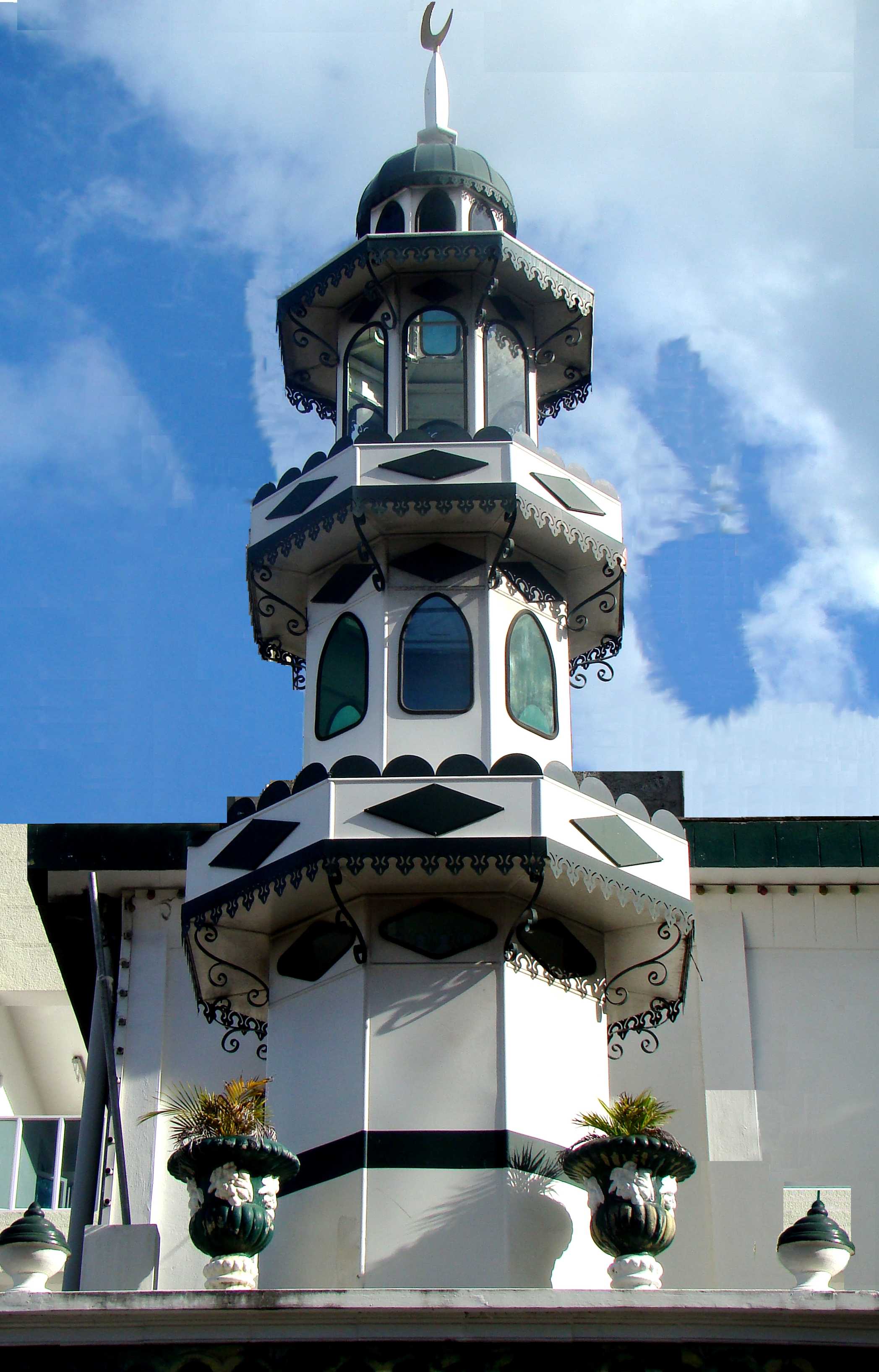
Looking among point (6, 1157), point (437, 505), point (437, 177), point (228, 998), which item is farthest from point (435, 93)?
point (6, 1157)

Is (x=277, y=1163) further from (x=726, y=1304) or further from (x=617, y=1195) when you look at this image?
(x=726, y=1304)

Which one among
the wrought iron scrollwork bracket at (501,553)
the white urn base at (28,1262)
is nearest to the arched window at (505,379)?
the wrought iron scrollwork bracket at (501,553)

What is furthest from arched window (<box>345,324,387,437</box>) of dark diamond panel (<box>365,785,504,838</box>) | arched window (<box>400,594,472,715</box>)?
dark diamond panel (<box>365,785,504,838</box>)

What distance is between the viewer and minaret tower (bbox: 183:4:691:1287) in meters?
18.4

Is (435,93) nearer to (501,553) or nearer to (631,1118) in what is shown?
(501,553)

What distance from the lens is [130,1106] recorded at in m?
22.9

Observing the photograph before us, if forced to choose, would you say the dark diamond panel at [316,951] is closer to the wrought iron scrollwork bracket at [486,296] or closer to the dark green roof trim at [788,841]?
the dark green roof trim at [788,841]

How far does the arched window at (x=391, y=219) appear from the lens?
24125 millimetres

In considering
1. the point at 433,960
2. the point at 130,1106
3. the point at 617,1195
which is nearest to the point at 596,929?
the point at 433,960

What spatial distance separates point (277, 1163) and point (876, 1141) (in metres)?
9.25

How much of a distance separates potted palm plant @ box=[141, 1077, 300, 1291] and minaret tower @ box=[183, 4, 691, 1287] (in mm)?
2089

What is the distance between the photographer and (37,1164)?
34.2m

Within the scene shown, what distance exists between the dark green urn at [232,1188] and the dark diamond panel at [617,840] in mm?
4934

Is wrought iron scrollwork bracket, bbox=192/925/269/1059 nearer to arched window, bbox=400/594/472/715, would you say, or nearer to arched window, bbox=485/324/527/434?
arched window, bbox=400/594/472/715
